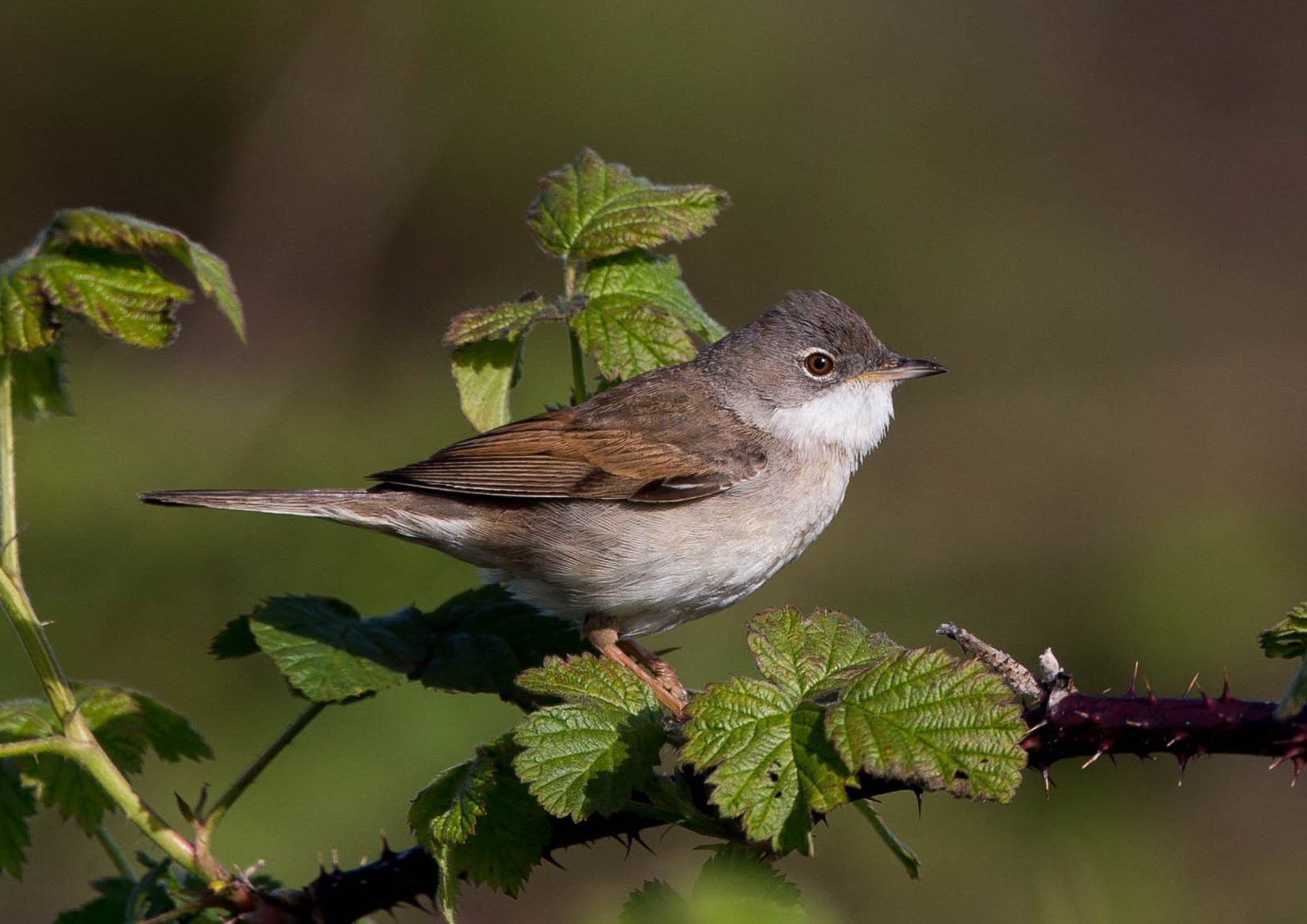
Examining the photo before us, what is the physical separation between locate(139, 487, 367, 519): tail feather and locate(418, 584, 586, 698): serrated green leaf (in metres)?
0.89

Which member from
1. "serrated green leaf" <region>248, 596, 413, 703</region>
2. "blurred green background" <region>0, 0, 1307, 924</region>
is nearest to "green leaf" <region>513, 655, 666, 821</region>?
"serrated green leaf" <region>248, 596, 413, 703</region>

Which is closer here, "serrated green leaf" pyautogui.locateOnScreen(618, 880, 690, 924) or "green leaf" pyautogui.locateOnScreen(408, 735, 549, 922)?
"serrated green leaf" pyautogui.locateOnScreen(618, 880, 690, 924)

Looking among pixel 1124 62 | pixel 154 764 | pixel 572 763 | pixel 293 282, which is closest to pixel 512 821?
pixel 572 763

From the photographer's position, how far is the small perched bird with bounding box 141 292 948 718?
3.67 meters

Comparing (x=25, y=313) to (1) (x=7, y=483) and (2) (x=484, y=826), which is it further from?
(2) (x=484, y=826)

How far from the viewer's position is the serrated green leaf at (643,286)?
119 inches

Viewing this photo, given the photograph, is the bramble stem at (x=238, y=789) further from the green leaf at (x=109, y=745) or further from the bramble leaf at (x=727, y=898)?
the bramble leaf at (x=727, y=898)

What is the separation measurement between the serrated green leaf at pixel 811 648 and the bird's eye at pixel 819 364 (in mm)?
2010

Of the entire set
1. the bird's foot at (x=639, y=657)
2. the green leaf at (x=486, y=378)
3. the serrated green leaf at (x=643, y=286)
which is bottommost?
the bird's foot at (x=639, y=657)

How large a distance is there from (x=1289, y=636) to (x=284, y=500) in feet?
8.56

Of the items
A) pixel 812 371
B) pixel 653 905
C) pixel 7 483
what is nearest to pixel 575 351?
pixel 7 483

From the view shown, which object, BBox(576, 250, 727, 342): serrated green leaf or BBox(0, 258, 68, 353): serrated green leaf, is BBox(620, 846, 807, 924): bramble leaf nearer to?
BBox(576, 250, 727, 342): serrated green leaf

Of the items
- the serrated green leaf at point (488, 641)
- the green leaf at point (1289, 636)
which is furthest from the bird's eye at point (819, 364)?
the green leaf at point (1289, 636)

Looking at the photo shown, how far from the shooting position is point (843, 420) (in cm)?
412
